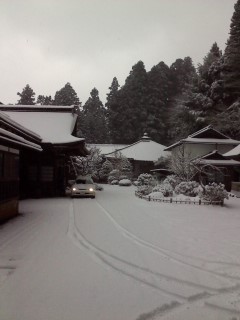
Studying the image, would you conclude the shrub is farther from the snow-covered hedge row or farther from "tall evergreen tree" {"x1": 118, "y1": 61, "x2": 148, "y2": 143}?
"tall evergreen tree" {"x1": 118, "y1": 61, "x2": 148, "y2": 143}

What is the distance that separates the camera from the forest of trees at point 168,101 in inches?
1656

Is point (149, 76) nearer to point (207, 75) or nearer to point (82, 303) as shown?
point (207, 75)

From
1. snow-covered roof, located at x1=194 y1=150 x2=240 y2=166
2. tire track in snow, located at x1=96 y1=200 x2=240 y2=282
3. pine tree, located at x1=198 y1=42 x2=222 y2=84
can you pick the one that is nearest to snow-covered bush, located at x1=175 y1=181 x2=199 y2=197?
snow-covered roof, located at x1=194 y1=150 x2=240 y2=166

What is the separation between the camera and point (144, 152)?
4778 centimetres

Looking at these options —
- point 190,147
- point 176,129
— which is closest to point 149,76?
point 176,129

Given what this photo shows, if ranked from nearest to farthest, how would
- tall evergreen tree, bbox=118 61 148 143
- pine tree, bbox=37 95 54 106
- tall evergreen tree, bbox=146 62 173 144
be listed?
tall evergreen tree, bbox=146 62 173 144
tall evergreen tree, bbox=118 61 148 143
pine tree, bbox=37 95 54 106

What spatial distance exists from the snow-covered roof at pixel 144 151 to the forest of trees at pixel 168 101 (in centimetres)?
406

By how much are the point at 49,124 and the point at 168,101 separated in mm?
44320

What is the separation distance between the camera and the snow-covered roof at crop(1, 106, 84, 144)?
22656 mm

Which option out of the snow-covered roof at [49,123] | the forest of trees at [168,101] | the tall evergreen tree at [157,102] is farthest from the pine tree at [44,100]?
the snow-covered roof at [49,123]

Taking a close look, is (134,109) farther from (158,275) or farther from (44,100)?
(158,275)

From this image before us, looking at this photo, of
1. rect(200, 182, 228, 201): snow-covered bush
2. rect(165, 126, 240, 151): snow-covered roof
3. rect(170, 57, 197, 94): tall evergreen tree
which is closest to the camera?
rect(200, 182, 228, 201): snow-covered bush

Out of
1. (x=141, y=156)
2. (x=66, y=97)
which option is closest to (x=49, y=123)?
(x=141, y=156)

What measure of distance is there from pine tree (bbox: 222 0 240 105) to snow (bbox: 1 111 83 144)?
915 inches
